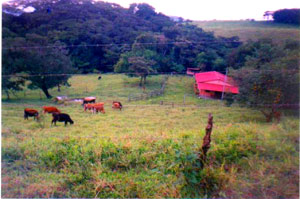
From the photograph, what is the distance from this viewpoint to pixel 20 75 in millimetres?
4145

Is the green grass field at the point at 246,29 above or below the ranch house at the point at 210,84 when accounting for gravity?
above

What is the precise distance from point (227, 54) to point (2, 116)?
3891mm

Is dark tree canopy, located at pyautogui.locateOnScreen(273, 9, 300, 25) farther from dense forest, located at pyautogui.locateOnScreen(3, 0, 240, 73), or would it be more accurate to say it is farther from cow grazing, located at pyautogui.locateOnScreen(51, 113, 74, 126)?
cow grazing, located at pyautogui.locateOnScreen(51, 113, 74, 126)

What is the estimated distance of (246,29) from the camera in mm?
4500

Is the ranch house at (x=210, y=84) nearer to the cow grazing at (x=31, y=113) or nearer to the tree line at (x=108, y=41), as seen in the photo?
the tree line at (x=108, y=41)

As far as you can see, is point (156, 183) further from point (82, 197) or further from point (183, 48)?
point (183, 48)

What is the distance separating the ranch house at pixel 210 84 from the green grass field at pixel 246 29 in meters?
0.74

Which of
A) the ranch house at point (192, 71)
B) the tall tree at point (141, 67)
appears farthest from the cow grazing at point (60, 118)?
the ranch house at point (192, 71)

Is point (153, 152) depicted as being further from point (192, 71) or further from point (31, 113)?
point (31, 113)

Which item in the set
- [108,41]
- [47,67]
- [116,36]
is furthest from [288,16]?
[47,67]

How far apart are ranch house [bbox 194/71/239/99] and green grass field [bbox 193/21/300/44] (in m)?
0.74

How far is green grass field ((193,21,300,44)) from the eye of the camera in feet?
14.5

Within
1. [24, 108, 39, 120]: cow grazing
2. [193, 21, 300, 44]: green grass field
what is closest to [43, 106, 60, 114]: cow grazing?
[24, 108, 39, 120]: cow grazing

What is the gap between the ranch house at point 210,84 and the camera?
456 centimetres
